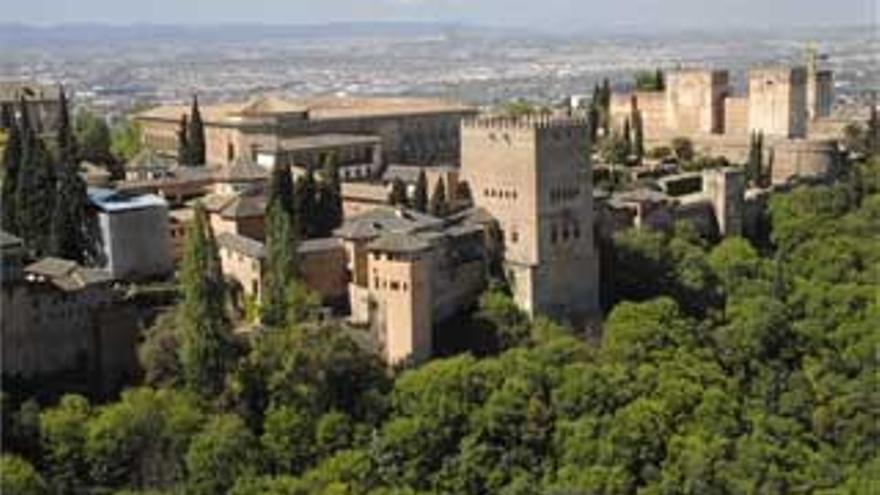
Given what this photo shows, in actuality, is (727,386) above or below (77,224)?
below

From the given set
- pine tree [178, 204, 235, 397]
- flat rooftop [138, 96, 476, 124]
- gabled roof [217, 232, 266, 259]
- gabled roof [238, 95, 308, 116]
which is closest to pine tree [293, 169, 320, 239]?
gabled roof [217, 232, 266, 259]

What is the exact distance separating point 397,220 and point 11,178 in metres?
5.51

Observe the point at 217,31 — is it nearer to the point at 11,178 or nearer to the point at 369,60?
the point at 369,60

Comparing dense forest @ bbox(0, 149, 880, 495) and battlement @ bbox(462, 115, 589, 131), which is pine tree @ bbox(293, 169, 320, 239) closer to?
battlement @ bbox(462, 115, 589, 131)

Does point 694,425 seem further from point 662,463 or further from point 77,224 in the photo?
point 77,224

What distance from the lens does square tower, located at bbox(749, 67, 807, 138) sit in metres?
36.9

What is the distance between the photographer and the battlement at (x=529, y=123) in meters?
22.8

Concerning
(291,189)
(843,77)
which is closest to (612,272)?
(291,189)

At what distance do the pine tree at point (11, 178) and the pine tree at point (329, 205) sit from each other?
175 inches

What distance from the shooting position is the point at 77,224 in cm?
2177

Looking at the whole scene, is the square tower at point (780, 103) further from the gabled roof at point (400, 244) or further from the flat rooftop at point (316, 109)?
the gabled roof at point (400, 244)

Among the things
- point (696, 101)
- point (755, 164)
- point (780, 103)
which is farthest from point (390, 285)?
point (696, 101)

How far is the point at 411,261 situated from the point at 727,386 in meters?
4.71

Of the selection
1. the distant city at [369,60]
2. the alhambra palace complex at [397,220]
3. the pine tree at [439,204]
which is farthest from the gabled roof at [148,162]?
the distant city at [369,60]
